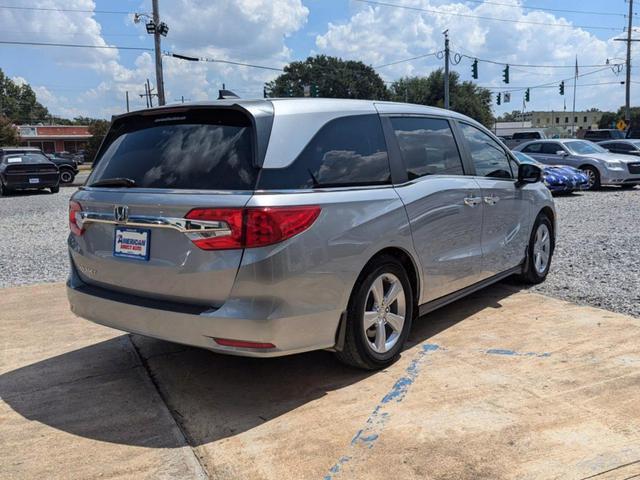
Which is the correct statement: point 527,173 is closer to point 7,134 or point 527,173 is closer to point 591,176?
point 591,176

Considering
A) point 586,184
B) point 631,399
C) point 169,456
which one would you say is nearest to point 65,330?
point 169,456

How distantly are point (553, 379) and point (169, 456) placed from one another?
2441mm

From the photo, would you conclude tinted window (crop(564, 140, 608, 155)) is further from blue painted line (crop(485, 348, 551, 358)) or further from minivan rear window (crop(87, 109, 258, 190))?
minivan rear window (crop(87, 109, 258, 190))

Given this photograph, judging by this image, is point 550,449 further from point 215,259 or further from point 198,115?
point 198,115

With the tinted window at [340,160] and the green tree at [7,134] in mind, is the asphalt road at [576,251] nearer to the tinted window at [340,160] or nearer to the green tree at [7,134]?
the tinted window at [340,160]

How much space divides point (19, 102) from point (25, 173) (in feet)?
377

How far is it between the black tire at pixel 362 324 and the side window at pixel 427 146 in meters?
0.74

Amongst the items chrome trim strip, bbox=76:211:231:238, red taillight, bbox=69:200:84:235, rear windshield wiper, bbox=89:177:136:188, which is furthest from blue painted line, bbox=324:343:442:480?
red taillight, bbox=69:200:84:235

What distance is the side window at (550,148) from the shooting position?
18359mm

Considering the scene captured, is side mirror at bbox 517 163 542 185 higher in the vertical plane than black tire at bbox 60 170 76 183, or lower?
higher

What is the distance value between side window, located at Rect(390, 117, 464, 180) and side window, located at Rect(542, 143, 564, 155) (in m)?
14.9

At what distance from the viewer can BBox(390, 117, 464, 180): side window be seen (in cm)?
434

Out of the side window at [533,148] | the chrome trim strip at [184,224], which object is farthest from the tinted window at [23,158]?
the chrome trim strip at [184,224]

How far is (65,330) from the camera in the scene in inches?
205
